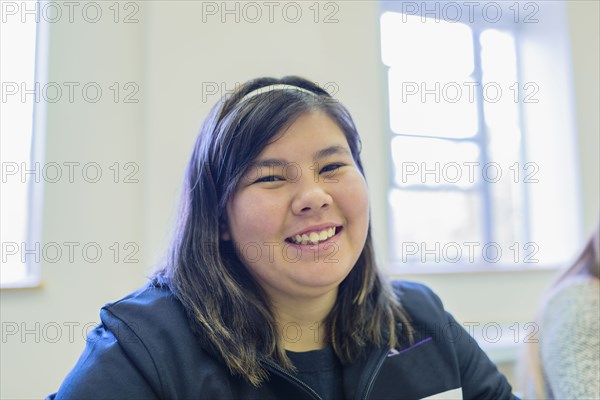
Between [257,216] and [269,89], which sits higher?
[269,89]

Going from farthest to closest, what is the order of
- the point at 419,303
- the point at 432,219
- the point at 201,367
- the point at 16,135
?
1. the point at 432,219
2. the point at 16,135
3. the point at 419,303
4. the point at 201,367

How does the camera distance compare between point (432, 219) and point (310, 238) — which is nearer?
point (310, 238)

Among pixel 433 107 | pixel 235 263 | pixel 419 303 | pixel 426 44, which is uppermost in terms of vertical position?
pixel 426 44

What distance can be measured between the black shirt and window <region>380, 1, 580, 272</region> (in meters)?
1.28

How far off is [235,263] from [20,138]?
0.81m

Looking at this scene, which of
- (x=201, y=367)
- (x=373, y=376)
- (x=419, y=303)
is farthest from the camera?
(x=419, y=303)

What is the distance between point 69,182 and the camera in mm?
1430

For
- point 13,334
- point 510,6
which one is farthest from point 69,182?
point 510,6

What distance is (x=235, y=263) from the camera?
41.0 inches

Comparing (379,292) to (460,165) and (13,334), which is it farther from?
(460,165)

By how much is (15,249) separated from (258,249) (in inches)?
31.3

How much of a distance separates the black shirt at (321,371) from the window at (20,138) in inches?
32.1

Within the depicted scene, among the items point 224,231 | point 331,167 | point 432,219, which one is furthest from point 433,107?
point 224,231

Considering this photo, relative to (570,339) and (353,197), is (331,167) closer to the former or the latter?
(353,197)
